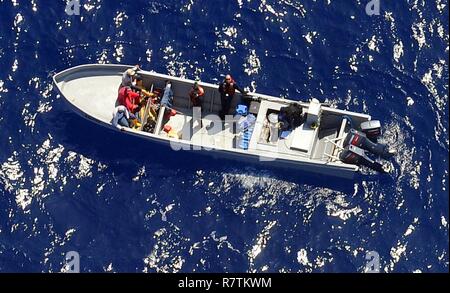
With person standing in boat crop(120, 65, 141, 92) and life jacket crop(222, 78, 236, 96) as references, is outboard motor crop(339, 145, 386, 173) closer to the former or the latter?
life jacket crop(222, 78, 236, 96)

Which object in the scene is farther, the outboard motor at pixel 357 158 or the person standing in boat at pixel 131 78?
the person standing in boat at pixel 131 78

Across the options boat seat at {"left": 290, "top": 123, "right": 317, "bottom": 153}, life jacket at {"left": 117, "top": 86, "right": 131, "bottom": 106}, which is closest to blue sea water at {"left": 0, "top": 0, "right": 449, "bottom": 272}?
boat seat at {"left": 290, "top": 123, "right": 317, "bottom": 153}

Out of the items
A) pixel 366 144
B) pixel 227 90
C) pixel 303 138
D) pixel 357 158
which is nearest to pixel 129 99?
pixel 227 90

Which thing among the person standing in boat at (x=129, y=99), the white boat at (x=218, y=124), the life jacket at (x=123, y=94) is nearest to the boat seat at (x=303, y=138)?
the white boat at (x=218, y=124)

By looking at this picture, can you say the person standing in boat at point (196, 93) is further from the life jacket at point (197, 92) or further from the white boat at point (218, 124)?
the white boat at point (218, 124)
